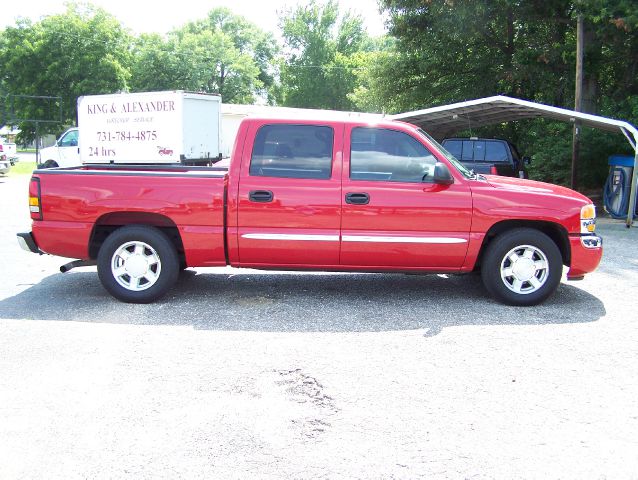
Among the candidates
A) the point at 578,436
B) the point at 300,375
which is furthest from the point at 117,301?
the point at 578,436

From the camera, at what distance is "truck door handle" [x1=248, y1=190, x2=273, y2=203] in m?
5.94

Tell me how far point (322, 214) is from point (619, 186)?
10448 mm

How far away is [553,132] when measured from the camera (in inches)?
716

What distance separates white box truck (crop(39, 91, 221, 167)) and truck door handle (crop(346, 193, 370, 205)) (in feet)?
47.6

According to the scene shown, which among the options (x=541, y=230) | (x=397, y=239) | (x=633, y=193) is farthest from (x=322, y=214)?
(x=633, y=193)

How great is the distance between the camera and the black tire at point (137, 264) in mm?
6059

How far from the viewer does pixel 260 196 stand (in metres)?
5.94

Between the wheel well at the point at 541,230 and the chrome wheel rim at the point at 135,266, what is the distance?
10.8 ft

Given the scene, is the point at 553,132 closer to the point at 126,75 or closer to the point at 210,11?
the point at 126,75

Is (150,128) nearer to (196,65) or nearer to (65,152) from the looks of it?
(65,152)

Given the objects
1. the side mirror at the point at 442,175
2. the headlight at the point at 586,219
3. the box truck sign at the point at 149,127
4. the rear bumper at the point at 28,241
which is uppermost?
the box truck sign at the point at 149,127

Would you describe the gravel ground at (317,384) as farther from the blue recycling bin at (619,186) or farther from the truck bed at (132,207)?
the blue recycling bin at (619,186)

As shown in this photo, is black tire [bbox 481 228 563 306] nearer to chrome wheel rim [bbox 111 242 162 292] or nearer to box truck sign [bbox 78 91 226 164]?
chrome wheel rim [bbox 111 242 162 292]

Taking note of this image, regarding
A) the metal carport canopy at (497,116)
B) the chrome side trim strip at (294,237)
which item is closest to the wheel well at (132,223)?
the chrome side trim strip at (294,237)
